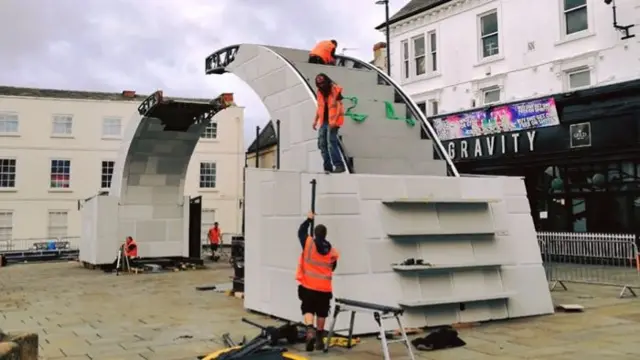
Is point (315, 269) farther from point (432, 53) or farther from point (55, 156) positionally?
point (55, 156)

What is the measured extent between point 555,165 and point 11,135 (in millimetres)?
31069

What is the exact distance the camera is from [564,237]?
1942cm

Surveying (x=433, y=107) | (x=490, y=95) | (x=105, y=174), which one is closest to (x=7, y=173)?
(x=105, y=174)

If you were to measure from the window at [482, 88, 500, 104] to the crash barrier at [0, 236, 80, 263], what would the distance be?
21.3 metres

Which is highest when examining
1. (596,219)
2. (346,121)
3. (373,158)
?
(346,121)

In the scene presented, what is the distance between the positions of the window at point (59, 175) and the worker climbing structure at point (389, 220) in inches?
1144

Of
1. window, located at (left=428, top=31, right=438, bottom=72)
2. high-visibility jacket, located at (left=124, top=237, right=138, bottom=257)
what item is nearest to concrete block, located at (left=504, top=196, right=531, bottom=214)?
high-visibility jacket, located at (left=124, top=237, right=138, bottom=257)

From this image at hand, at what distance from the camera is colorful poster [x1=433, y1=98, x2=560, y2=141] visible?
1952 cm

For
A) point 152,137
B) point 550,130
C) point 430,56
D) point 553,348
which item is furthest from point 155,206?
point 553,348

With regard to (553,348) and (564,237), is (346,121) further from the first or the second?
(564,237)

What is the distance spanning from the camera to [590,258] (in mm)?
18516

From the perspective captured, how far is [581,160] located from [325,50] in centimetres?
1102

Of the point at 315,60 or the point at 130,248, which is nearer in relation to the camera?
the point at 315,60

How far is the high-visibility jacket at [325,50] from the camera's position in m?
11.9
